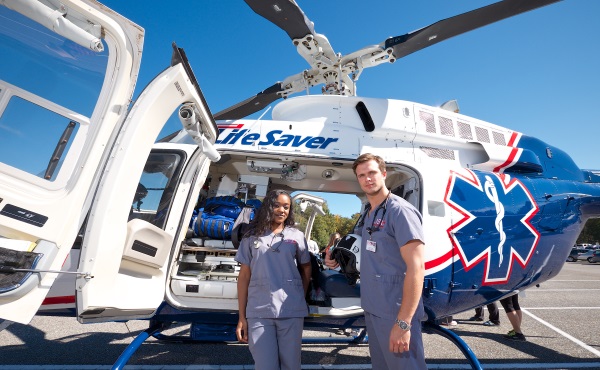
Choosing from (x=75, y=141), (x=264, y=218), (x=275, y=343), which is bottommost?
(x=275, y=343)

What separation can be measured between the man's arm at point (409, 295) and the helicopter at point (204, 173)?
1.02 meters

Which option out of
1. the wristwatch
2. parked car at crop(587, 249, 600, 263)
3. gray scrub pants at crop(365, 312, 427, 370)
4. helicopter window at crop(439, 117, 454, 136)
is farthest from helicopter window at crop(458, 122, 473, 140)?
parked car at crop(587, 249, 600, 263)

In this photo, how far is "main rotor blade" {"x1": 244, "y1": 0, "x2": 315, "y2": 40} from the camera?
10.5ft

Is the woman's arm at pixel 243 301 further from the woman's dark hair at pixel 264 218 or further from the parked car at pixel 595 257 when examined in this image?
the parked car at pixel 595 257

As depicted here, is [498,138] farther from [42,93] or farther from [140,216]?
[42,93]

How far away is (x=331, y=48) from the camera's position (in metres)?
4.38

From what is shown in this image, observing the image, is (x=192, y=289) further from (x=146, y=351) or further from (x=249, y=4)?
(x=249, y=4)

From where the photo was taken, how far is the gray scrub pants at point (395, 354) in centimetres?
181

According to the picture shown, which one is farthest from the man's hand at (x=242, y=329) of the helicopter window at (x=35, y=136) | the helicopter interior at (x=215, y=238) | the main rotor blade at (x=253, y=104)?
the main rotor blade at (x=253, y=104)

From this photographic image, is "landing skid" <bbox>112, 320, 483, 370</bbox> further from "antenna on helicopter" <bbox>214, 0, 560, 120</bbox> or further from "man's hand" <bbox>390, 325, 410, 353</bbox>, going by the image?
"antenna on helicopter" <bbox>214, 0, 560, 120</bbox>

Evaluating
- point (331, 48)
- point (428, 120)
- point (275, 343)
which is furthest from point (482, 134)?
point (275, 343)

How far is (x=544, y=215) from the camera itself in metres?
3.32

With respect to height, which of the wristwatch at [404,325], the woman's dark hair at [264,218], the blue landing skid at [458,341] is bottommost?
the blue landing skid at [458,341]

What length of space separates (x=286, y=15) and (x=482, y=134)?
290cm
